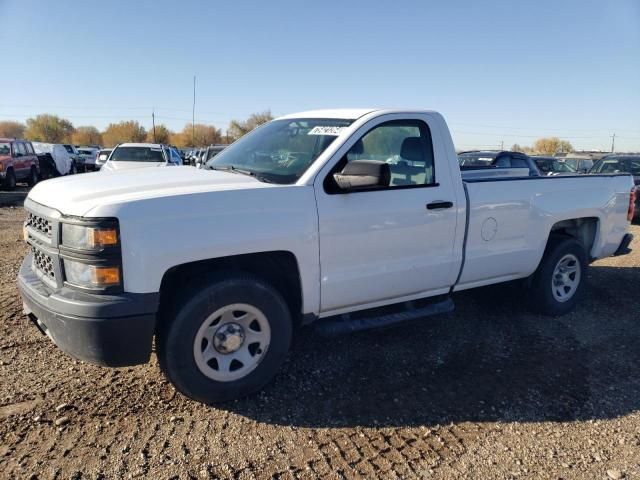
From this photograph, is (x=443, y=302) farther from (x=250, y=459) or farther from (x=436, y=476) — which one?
(x=250, y=459)

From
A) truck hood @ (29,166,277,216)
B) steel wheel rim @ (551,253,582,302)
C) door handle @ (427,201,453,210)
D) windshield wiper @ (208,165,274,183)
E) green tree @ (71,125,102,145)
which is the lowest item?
steel wheel rim @ (551,253,582,302)

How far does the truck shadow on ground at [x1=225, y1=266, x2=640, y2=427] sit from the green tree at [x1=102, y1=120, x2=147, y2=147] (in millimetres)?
88206

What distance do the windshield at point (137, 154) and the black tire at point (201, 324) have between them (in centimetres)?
1184

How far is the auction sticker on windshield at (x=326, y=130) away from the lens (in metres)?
3.71

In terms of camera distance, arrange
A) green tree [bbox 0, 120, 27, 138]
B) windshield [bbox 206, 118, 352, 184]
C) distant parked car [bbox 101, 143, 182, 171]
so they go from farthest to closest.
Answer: green tree [bbox 0, 120, 27, 138], distant parked car [bbox 101, 143, 182, 171], windshield [bbox 206, 118, 352, 184]

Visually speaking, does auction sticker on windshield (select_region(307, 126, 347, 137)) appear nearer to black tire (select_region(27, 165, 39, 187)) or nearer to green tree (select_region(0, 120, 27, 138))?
black tire (select_region(27, 165, 39, 187))

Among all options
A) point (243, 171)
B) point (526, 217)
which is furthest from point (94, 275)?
point (526, 217)

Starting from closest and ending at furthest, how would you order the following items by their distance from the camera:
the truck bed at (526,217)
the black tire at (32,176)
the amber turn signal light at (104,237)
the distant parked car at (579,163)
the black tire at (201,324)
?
the amber turn signal light at (104,237)
the black tire at (201,324)
the truck bed at (526,217)
the black tire at (32,176)
the distant parked car at (579,163)

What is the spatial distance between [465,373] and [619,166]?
12498mm

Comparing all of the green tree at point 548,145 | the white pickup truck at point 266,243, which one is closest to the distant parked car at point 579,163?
the white pickup truck at point 266,243

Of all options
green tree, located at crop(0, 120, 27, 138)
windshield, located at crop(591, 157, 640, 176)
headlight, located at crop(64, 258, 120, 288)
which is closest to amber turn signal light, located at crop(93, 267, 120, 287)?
headlight, located at crop(64, 258, 120, 288)

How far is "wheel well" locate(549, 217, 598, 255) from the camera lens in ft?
16.9

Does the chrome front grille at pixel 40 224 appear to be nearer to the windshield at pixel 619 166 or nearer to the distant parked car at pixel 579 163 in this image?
the windshield at pixel 619 166

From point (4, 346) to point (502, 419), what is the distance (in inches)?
153
